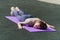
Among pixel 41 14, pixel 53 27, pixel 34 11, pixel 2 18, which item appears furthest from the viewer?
pixel 34 11

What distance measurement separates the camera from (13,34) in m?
6.37

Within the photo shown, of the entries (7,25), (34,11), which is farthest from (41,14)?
(7,25)

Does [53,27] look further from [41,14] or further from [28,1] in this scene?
[28,1]

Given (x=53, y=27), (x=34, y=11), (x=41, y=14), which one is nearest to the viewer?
(x=53, y=27)

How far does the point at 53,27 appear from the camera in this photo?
7035 millimetres

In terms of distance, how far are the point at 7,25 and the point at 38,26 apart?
93 centimetres

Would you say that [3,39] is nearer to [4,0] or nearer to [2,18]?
[2,18]

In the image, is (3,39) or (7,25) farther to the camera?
(7,25)

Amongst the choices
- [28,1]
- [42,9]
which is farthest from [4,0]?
[42,9]

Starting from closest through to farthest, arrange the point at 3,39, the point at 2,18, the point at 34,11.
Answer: the point at 3,39 < the point at 2,18 < the point at 34,11

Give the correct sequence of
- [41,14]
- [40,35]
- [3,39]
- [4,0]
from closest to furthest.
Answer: [3,39] → [40,35] → [41,14] → [4,0]

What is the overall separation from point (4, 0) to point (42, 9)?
2.95 m

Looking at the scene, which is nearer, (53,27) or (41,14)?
(53,27)

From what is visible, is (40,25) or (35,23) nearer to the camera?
(40,25)
